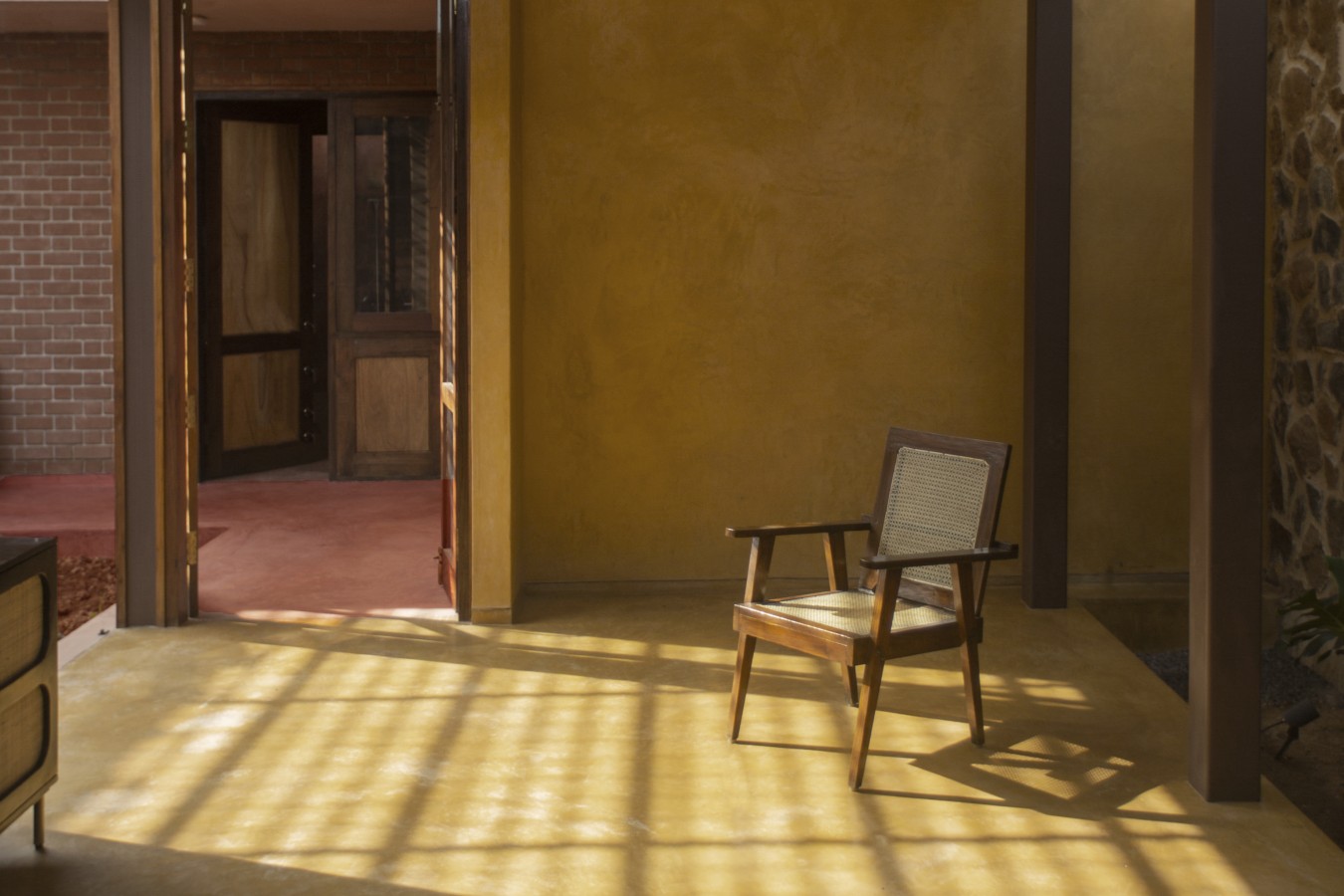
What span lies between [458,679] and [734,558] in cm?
172

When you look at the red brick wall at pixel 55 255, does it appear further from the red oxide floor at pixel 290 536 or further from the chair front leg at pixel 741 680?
the chair front leg at pixel 741 680

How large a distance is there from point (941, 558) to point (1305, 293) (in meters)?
2.58

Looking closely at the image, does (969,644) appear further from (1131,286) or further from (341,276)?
(341,276)

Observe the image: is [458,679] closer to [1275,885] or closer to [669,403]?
[669,403]

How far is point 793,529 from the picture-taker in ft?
15.1

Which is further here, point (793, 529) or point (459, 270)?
point (459, 270)

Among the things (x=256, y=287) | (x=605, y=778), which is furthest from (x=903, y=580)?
(x=256, y=287)

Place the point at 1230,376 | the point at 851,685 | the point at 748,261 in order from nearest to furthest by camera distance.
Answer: the point at 1230,376, the point at 851,685, the point at 748,261

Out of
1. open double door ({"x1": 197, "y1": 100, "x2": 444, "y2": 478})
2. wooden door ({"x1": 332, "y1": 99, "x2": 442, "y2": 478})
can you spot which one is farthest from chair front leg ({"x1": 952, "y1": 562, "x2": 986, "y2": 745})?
wooden door ({"x1": 332, "y1": 99, "x2": 442, "y2": 478})

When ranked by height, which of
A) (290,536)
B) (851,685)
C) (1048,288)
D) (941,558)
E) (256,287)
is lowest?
(851,685)

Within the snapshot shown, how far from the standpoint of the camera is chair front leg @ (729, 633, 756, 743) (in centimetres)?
442

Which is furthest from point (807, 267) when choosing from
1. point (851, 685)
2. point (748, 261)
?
point (851, 685)

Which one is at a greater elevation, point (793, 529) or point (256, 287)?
point (256, 287)

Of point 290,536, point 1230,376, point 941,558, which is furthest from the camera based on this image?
point 290,536
